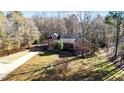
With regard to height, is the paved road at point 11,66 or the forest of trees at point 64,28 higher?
the forest of trees at point 64,28

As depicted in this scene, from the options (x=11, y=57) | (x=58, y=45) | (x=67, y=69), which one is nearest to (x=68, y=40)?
(x=58, y=45)

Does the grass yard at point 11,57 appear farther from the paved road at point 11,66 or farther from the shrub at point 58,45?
the shrub at point 58,45

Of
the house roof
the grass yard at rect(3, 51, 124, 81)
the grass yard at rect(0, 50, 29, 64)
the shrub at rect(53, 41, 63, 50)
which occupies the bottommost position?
the grass yard at rect(3, 51, 124, 81)

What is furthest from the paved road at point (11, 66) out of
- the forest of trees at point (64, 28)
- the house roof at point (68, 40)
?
the house roof at point (68, 40)

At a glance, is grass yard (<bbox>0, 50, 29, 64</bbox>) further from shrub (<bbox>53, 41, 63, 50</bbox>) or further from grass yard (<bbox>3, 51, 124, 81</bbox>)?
shrub (<bbox>53, 41, 63, 50</bbox>)

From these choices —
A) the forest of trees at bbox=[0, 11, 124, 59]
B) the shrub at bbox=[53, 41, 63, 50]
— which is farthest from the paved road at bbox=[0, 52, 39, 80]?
the shrub at bbox=[53, 41, 63, 50]
